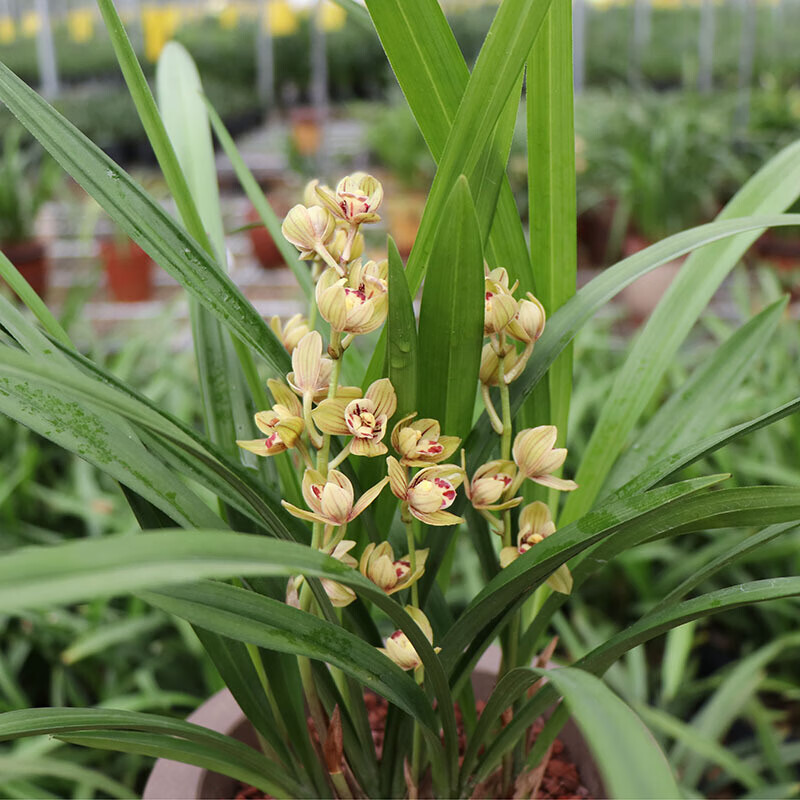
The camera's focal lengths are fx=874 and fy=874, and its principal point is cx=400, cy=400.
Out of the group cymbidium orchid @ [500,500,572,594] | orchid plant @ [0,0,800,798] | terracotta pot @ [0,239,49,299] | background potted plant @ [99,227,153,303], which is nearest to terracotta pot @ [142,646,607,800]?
orchid plant @ [0,0,800,798]

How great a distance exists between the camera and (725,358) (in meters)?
0.46

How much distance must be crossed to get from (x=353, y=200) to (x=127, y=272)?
1857 millimetres

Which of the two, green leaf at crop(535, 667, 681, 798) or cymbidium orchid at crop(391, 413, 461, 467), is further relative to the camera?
cymbidium orchid at crop(391, 413, 461, 467)

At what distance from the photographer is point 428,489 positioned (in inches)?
12.5

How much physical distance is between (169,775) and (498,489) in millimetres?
236

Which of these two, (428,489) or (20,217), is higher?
(20,217)

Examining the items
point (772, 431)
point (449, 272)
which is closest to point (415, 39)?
point (449, 272)

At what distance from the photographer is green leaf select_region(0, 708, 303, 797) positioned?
322 mm

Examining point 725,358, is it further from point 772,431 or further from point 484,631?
point 772,431

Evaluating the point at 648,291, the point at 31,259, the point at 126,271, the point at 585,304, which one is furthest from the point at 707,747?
the point at 126,271

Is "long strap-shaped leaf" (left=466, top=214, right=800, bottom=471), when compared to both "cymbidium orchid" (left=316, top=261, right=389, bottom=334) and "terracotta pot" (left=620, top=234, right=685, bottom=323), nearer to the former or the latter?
"cymbidium orchid" (left=316, top=261, right=389, bottom=334)

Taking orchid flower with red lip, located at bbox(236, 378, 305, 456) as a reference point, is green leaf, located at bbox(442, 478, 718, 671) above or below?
below

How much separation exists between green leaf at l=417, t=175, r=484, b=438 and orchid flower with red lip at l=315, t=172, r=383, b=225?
0.14 ft

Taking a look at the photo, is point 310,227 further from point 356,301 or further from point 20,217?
point 20,217
